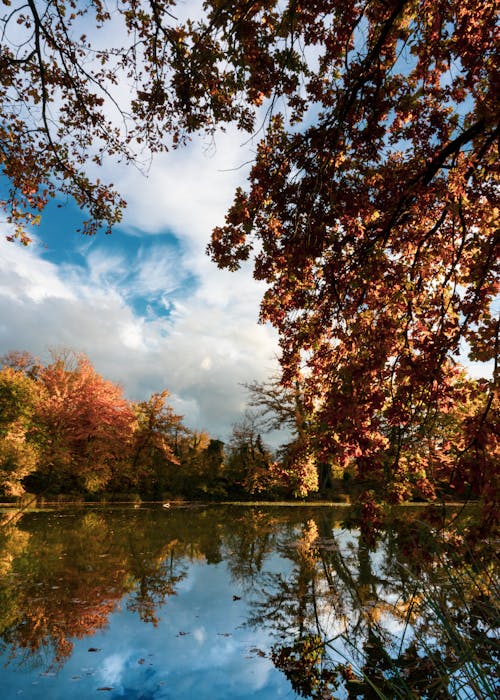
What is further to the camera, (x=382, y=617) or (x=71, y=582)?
(x=71, y=582)

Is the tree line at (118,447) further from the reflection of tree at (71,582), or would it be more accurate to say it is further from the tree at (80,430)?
the reflection of tree at (71,582)

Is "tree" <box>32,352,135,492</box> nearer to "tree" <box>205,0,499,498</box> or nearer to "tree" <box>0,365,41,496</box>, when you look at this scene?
"tree" <box>0,365,41,496</box>

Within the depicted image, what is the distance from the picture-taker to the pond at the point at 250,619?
8.29ft

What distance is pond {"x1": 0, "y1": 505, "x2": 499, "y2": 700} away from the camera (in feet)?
8.29

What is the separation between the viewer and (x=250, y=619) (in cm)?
593

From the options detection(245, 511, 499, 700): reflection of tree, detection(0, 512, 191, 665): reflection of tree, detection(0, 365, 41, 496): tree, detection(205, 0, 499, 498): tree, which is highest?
detection(0, 365, 41, 496): tree

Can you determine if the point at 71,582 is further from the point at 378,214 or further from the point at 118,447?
the point at 118,447

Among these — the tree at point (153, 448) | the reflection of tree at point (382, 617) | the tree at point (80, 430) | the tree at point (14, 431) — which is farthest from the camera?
the tree at point (153, 448)

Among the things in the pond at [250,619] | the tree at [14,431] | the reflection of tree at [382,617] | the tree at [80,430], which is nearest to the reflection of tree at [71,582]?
the pond at [250,619]

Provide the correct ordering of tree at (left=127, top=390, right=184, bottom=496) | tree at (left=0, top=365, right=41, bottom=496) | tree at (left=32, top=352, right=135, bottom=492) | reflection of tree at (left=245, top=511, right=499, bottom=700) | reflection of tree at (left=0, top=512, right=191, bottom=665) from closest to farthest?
reflection of tree at (left=245, top=511, right=499, bottom=700), reflection of tree at (left=0, top=512, right=191, bottom=665), tree at (left=0, top=365, right=41, bottom=496), tree at (left=32, top=352, right=135, bottom=492), tree at (left=127, top=390, right=184, bottom=496)

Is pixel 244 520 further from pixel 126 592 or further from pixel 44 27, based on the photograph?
pixel 44 27

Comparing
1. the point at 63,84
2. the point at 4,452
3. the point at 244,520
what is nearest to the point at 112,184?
the point at 63,84

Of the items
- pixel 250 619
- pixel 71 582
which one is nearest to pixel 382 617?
pixel 250 619

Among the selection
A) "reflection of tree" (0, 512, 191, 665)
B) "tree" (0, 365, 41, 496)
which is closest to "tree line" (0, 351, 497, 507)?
"tree" (0, 365, 41, 496)
